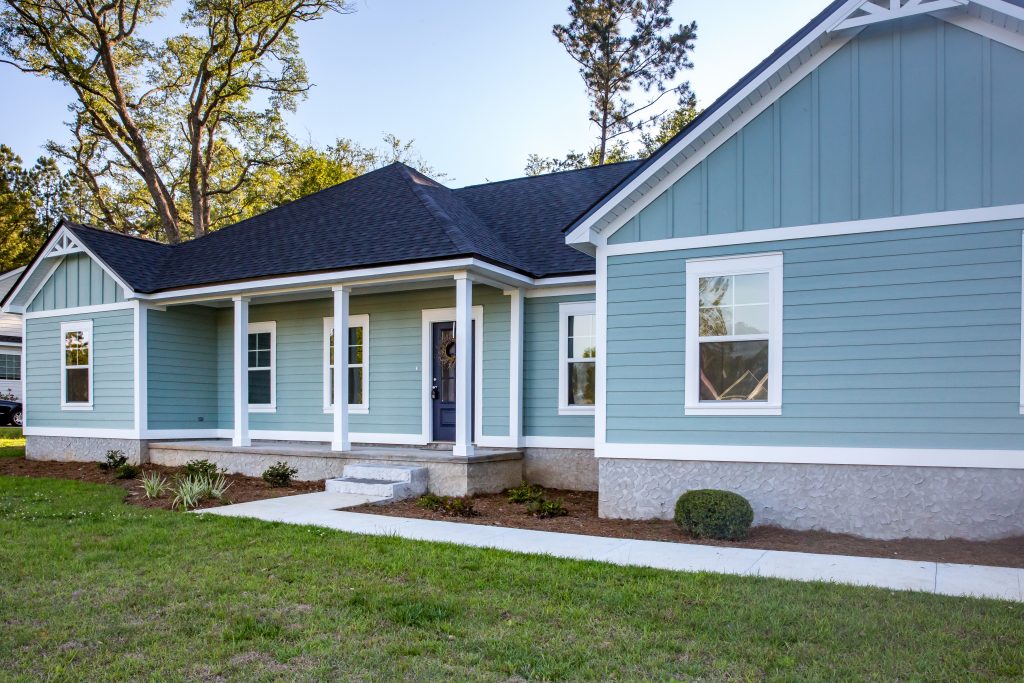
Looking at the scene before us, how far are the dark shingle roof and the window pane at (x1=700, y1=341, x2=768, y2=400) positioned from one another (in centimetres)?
311

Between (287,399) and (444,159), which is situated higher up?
(444,159)

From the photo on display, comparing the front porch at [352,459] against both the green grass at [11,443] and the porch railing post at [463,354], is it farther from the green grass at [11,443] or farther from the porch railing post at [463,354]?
the green grass at [11,443]

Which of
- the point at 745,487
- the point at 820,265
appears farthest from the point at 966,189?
the point at 745,487

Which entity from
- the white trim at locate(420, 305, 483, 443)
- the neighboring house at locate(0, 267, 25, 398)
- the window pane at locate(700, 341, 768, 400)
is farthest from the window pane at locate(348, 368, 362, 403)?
the neighboring house at locate(0, 267, 25, 398)

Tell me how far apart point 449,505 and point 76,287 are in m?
9.59

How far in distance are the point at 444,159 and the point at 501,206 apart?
80.1 ft

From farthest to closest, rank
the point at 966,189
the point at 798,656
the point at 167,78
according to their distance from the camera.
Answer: the point at 167,78 < the point at 966,189 < the point at 798,656

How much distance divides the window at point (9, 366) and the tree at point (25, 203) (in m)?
7.55

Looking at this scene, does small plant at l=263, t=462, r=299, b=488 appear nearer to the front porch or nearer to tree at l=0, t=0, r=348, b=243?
the front porch

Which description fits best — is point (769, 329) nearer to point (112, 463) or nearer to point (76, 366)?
point (112, 463)

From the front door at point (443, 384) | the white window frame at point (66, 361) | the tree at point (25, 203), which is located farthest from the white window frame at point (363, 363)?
the tree at point (25, 203)

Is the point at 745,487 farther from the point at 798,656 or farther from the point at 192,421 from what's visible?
the point at 192,421

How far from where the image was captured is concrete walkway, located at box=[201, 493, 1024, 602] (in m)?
5.43

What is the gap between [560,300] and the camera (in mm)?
10977
